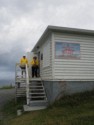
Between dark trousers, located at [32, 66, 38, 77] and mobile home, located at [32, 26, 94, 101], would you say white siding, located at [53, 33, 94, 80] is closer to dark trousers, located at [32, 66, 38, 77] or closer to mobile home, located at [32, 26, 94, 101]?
mobile home, located at [32, 26, 94, 101]

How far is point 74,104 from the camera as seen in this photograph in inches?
451

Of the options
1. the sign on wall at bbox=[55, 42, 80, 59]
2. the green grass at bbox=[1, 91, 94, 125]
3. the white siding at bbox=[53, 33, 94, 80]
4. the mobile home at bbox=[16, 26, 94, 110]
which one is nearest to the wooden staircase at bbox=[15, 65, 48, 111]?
the mobile home at bbox=[16, 26, 94, 110]

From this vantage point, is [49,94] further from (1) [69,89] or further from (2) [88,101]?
(2) [88,101]

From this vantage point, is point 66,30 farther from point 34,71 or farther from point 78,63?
point 34,71

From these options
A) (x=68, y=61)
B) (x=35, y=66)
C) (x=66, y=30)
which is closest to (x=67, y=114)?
(x=68, y=61)

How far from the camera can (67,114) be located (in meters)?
9.91

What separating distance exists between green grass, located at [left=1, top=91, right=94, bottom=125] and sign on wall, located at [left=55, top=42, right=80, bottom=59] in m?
2.28

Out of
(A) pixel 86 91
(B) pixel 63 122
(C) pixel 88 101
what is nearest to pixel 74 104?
(C) pixel 88 101

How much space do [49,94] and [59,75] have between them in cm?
126

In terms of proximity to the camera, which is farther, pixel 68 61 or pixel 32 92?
pixel 32 92

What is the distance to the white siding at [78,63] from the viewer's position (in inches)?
505

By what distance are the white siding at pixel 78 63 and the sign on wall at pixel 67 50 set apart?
182 mm

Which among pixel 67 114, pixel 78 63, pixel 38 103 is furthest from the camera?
pixel 78 63

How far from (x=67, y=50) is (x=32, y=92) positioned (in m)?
3.96
